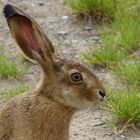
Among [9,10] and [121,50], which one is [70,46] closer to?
[121,50]

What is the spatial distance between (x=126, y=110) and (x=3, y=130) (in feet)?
4.57

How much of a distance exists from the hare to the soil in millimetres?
838

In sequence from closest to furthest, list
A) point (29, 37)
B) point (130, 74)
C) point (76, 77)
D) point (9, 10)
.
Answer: point (9, 10)
point (76, 77)
point (29, 37)
point (130, 74)

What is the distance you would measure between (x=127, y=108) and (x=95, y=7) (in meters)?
1.96

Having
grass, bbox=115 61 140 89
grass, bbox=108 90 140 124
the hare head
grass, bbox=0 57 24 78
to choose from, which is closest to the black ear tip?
the hare head

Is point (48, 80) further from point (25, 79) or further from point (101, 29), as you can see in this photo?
point (101, 29)

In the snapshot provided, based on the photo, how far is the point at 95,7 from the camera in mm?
8367

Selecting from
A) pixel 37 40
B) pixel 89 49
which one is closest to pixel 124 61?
pixel 89 49

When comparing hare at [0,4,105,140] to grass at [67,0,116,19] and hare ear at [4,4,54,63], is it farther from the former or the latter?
grass at [67,0,116,19]

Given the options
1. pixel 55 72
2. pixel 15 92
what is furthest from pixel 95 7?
pixel 55 72

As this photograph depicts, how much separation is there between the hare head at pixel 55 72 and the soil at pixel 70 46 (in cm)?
97

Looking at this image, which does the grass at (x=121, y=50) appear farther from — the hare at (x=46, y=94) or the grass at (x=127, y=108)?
the hare at (x=46, y=94)

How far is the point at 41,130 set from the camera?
18.7 feet

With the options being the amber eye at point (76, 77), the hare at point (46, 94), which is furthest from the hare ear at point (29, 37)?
the amber eye at point (76, 77)
